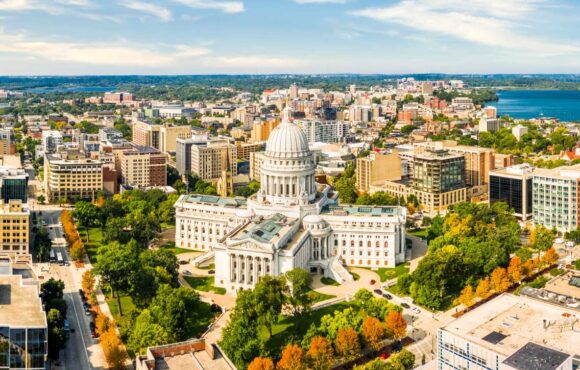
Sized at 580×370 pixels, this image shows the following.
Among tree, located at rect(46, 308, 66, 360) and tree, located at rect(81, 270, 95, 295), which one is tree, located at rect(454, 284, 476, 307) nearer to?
tree, located at rect(46, 308, 66, 360)

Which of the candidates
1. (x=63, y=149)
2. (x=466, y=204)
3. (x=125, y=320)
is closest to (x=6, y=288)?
(x=125, y=320)

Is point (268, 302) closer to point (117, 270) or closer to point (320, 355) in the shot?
point (320, 355)

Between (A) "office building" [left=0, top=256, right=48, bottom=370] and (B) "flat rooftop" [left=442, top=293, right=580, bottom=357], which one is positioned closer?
(A) "office building" [left=0, top=256, right=48, bottom=370]

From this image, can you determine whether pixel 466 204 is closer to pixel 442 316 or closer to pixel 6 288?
pixel 442 316

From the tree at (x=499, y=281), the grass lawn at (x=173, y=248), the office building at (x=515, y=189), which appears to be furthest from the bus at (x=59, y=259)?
the office building at (x=515, y=189)

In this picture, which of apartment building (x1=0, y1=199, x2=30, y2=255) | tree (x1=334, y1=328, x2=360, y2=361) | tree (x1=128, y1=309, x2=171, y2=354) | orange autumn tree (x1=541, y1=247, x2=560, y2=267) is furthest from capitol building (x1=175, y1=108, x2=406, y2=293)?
apartment building (x1=0, y1=199, x2=30, y2=255)

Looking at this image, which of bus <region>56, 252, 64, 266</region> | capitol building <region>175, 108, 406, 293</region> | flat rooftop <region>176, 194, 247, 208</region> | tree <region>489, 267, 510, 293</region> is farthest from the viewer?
flat rooftop <region>176, 194, 247, 208</region>
